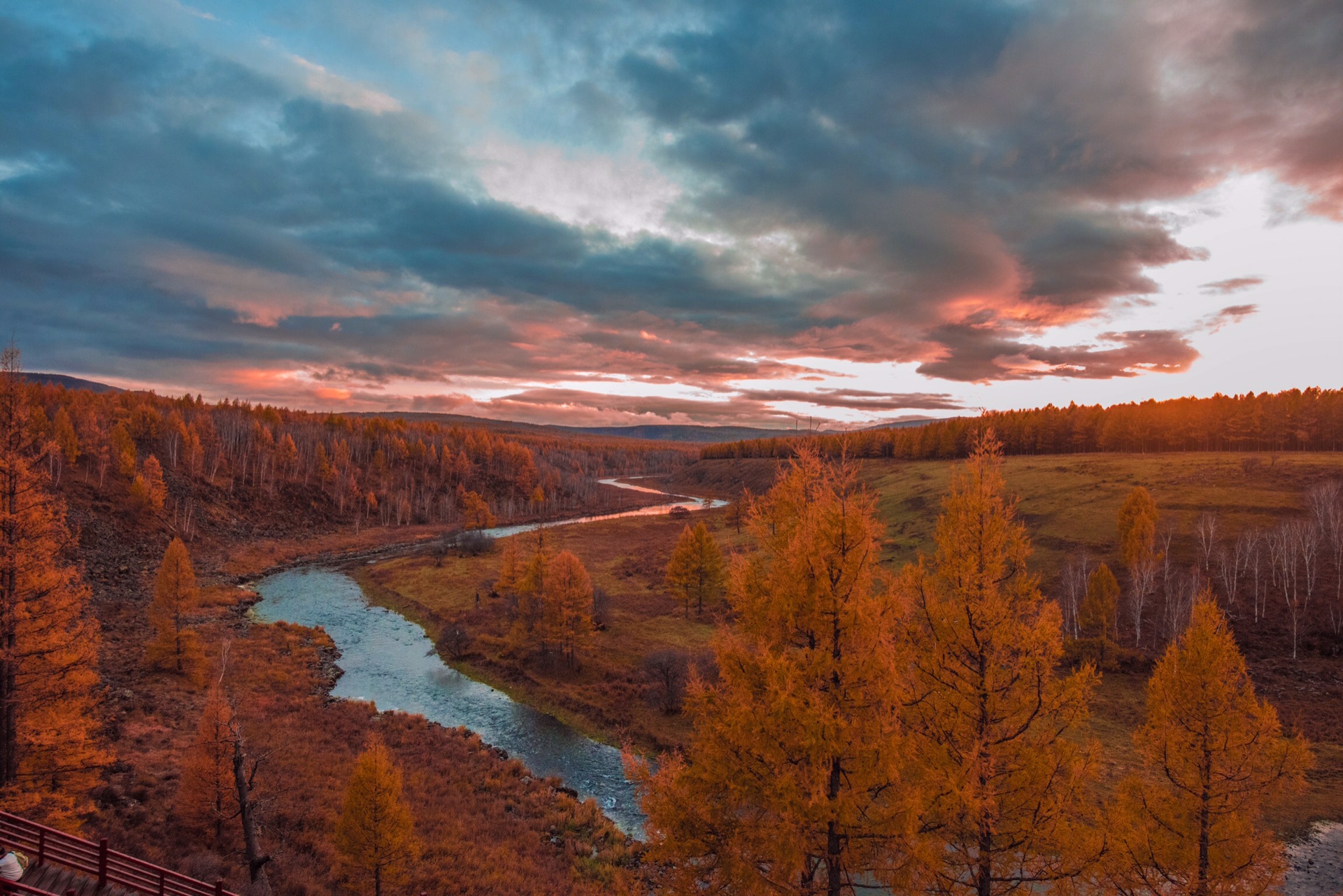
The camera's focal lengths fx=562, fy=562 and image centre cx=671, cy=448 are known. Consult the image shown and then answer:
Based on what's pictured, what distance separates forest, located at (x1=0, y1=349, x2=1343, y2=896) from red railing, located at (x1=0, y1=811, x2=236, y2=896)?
5.77m

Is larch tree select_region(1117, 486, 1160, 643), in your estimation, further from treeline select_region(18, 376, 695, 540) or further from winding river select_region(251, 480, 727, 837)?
treeline select_region(18, 376, 695, 540)

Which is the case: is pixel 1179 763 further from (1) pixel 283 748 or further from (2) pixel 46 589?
(1) pixel 283 748

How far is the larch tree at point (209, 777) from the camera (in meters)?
21.6

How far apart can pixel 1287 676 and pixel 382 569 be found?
97.0 meters

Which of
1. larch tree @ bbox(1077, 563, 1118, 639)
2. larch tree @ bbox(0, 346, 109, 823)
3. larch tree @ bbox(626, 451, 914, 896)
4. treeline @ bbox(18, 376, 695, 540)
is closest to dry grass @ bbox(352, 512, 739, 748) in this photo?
larch tree @ bbox(626, 451, 914, 896)

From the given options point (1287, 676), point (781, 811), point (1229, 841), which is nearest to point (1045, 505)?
point (1287, 676)

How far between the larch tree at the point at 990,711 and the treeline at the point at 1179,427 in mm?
87852

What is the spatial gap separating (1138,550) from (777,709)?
2271 inches

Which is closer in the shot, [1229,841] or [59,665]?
Result: [1229,841]

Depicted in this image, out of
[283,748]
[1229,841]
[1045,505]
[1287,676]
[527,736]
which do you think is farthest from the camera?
[1045,505]

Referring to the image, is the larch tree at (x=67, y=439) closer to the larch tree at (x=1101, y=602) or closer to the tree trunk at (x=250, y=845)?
the tree trunk at (x=250, y=845)

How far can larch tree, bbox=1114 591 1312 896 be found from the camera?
15.2m

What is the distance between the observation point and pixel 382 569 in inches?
3287

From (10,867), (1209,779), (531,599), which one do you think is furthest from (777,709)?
(531,599)
